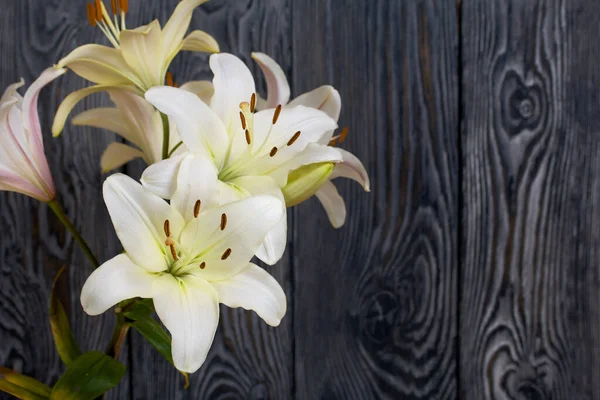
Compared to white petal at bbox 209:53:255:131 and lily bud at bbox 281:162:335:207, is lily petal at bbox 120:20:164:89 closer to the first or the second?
white petal at bbox 209:53:255:131

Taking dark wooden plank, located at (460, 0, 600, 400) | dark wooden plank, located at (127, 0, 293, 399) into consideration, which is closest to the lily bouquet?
dark wooden plank, located at (127, 0, 293, 399)

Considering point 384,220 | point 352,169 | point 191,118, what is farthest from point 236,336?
point 191,118

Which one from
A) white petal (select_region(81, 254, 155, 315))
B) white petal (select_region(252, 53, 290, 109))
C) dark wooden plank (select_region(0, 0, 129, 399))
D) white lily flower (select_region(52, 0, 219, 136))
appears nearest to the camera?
white petal (select_region(81, 254, 155, 315))

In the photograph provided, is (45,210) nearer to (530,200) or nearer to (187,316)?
(187,316)

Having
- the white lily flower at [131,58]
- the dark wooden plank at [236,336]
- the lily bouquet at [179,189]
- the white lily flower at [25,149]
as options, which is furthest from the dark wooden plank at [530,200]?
the white lily flower at [25,149]

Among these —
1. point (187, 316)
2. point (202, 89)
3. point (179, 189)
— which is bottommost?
point (187, 316)

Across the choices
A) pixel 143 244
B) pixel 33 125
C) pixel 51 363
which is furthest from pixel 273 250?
pixel 51 363
